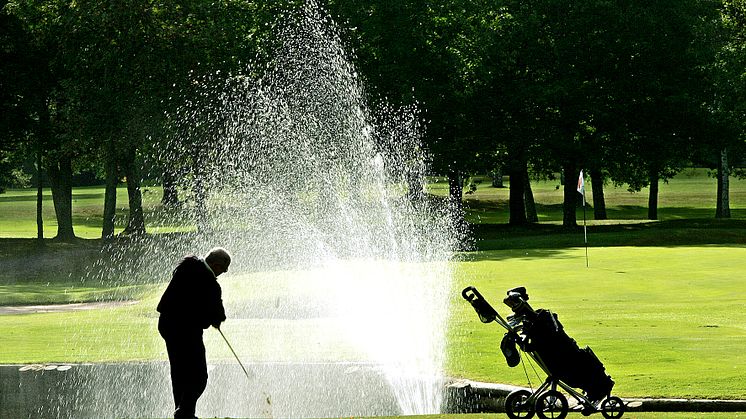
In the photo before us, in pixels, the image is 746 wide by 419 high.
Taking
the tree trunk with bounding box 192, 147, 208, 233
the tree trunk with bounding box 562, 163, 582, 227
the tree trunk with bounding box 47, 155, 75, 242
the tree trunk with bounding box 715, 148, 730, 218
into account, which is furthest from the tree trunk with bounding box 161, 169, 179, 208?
the tree trunk with bounding box 715, 148, 730, 218

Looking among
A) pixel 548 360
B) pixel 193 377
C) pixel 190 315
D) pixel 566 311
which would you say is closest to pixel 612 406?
pixel 548 360

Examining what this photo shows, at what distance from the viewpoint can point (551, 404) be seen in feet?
37.5

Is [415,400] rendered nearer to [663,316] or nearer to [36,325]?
[663,316]

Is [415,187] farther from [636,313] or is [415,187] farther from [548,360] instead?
[548,360]

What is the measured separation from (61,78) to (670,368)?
4061cm

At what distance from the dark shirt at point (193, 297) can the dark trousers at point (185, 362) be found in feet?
0.26

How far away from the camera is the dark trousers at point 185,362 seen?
10.9 metres

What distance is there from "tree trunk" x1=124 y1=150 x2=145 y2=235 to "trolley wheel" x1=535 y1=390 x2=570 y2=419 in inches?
1533

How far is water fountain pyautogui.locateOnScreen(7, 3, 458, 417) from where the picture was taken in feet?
51.7

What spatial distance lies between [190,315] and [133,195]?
4309 centimetres

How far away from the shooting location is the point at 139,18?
155 ft

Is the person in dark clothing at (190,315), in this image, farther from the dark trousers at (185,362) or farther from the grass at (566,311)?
the grass at (566,311)

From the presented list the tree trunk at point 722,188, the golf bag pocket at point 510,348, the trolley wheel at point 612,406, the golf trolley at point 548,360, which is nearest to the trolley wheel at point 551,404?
the golf trolley at point 548,360

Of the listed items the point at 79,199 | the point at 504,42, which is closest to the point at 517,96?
the point at 504,42
